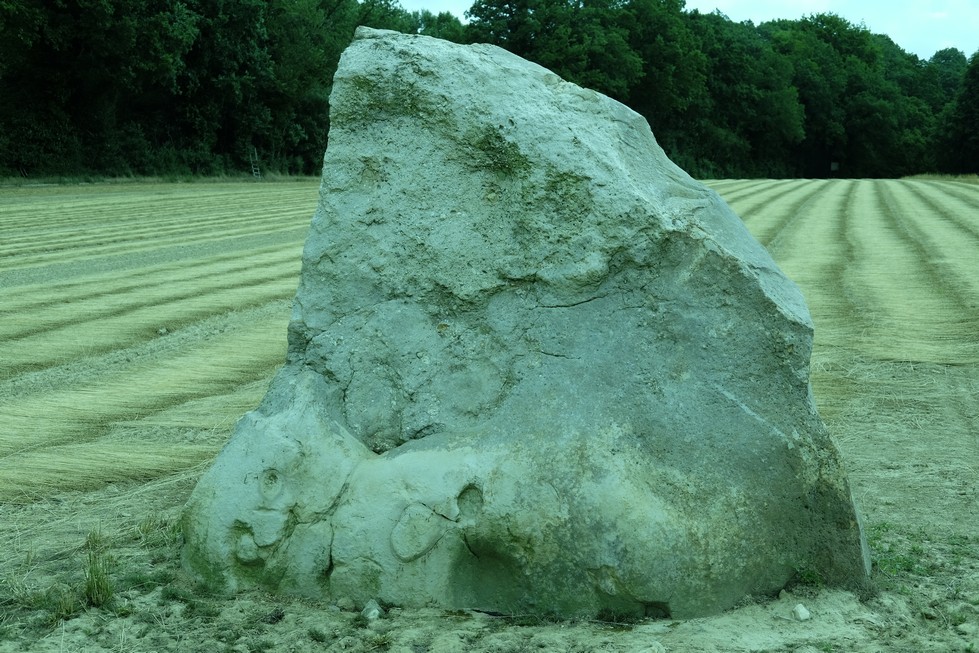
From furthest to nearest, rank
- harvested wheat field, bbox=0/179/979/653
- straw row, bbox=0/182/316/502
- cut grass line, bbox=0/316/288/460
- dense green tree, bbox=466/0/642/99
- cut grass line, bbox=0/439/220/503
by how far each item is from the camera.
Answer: dense green tree, bbox=466/0/642/99
cut grass line, bbox=0/316/288/460
straw row, bbox=0/182/316/502
cut grass line, bbox=0/439/220/503
harvested wheat field, bbox=0/179/979/653

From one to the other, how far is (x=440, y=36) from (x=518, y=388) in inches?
2003

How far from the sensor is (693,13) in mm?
63375

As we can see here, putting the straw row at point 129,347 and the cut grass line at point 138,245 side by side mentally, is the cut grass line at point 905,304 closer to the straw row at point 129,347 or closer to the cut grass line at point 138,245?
the straw row at point 129,347

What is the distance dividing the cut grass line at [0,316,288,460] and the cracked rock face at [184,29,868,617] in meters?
2.51

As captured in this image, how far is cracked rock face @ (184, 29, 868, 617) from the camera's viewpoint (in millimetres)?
3336

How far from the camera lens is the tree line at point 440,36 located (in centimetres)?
3011

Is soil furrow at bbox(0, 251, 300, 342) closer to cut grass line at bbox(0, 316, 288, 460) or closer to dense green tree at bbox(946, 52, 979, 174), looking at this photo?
cut grass line at bbox(0, 316, 288, 460)

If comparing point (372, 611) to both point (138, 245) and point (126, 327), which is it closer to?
point (126, 327)

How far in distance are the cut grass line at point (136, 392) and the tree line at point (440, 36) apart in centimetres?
2291

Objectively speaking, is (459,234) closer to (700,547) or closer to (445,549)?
(445,549)

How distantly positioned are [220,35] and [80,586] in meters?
34.1

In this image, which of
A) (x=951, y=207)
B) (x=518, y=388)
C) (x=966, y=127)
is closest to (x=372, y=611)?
(x=518, y=388)

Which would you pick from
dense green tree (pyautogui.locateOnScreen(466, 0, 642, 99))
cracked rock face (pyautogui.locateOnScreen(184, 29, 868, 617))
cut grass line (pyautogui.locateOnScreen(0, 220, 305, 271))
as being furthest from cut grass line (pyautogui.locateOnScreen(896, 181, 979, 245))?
dense green tree (pyautogui.locateOnScreen(466, 0, 642, 99))

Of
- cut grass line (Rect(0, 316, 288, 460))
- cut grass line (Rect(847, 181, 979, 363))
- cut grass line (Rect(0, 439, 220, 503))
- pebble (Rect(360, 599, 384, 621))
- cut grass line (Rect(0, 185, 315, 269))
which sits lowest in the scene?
cut grass line (Rect(0, 316, 288, 460))
